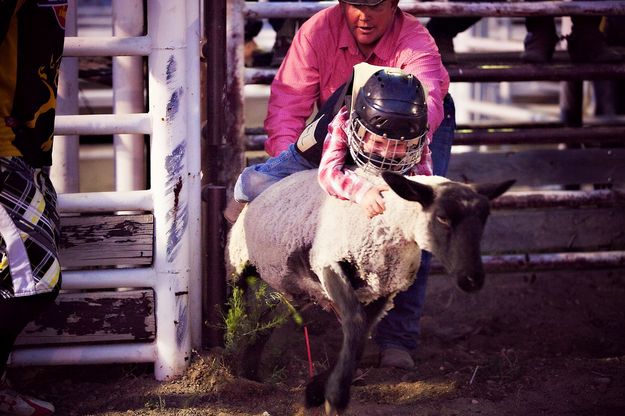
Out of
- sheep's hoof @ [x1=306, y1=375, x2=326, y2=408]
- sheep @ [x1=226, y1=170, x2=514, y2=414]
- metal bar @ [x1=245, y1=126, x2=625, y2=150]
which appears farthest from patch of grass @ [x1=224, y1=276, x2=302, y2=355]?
metal bar @ [x1=245, y1=126, x2=625, y2=150]

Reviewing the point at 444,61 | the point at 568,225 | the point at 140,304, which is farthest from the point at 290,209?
the point at 568,225

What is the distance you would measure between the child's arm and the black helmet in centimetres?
7

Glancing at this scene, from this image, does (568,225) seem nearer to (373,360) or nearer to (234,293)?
(373,360)

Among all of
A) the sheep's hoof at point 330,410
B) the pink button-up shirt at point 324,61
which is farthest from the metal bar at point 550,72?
the sheep's hoof at point 330,410

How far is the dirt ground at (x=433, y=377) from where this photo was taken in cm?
359

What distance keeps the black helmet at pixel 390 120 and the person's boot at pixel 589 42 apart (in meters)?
2.62

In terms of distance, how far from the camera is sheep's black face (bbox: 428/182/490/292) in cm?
272

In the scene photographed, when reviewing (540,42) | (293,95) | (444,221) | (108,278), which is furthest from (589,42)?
(108,278)

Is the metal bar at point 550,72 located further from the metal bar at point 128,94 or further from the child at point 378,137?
the child at point 378,137

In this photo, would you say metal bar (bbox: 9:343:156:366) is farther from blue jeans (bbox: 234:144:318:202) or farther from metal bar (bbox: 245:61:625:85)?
metal bar (bbox: 245:61:625:85)

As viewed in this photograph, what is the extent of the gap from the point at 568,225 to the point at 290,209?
2.93 meters

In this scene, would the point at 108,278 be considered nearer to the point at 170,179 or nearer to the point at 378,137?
the point at 170,179

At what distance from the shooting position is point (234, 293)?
148 inches

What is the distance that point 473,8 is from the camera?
4.86m
